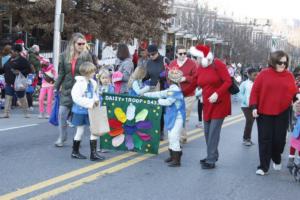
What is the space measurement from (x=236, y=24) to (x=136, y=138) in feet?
214

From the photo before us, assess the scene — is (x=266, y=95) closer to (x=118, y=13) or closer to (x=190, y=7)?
(x=118, y=13)

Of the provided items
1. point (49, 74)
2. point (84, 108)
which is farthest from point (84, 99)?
point (49, 74)

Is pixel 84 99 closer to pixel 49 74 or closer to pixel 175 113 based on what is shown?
pixel 175 113

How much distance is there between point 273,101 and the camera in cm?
755

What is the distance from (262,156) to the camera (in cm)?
777

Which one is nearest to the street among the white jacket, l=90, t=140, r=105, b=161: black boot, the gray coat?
l=90, t=140, r=105, b=161: black boot

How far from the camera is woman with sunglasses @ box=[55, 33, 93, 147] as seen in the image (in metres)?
8.73

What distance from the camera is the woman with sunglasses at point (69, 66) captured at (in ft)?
28.7

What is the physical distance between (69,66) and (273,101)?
3.27 metres

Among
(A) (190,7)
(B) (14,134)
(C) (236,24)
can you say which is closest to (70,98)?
(B) (14,134)

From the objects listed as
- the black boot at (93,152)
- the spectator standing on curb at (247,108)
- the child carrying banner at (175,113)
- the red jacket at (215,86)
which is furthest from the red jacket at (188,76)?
the spectator standing on curb at (247,108)

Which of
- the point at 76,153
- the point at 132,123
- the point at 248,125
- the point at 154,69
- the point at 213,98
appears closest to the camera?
the point at 213,98

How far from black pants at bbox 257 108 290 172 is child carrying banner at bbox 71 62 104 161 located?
2.38 metres

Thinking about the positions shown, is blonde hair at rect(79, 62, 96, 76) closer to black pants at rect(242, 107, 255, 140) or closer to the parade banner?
the parade banner
